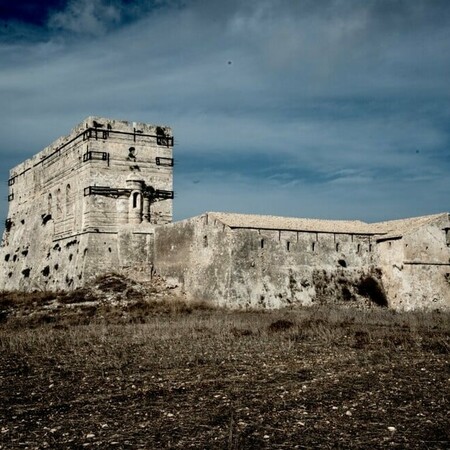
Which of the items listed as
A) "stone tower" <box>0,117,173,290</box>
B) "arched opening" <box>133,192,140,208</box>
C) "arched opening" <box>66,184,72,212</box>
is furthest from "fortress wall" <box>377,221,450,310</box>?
"arched opening" <box>66,184,72,212</box>

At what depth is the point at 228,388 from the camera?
10.4 m

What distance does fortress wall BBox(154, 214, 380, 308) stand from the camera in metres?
28.4

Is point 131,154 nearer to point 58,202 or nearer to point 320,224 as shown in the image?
point 58,202

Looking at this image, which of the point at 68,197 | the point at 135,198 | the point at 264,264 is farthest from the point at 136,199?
the point at 264,264

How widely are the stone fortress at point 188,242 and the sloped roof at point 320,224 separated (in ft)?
0.27

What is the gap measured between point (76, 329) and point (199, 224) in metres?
11.0

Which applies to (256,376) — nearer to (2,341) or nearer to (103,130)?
(2,341)

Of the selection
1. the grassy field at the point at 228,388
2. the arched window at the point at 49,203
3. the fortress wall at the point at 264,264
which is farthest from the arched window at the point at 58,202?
the grassy field at the point at 228,388

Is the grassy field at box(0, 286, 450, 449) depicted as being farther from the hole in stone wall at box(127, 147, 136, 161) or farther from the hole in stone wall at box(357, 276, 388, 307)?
the hole in stone wall at box(127, 147, 136, 161)

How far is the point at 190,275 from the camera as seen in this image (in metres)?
30.7

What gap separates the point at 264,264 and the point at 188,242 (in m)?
4.38

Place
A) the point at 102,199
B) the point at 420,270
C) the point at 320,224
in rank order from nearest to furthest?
the point at 420,270
the point at 320,224
the point at 102,199

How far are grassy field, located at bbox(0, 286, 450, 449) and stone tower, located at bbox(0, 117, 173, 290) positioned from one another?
15.7 metres

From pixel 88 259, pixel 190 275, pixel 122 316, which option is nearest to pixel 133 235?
pixel 88 259
